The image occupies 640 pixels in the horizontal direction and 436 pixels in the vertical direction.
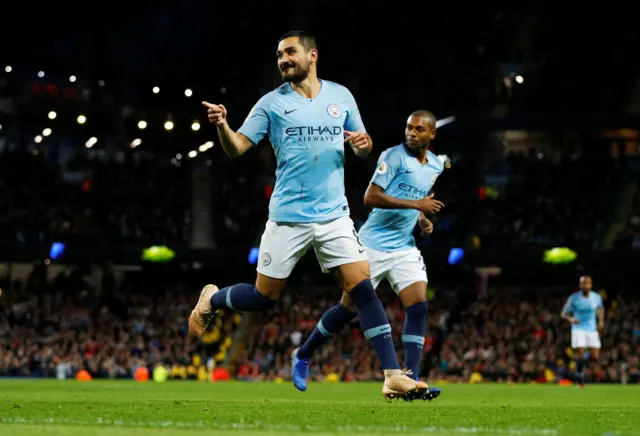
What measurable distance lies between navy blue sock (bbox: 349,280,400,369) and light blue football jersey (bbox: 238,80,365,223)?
63 cm

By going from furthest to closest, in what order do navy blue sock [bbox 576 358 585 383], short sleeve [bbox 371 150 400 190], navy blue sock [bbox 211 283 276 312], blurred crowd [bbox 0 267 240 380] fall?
blurred crowd [bbox 0 267 240 380]
navy blue sock [bbox 576 358 585 383]
short sleeve [bbox 371 150 400 190]
navy blue sock [bbox 211 283 276 312]

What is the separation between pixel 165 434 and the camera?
247 inches

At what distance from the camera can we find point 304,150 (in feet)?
29.4

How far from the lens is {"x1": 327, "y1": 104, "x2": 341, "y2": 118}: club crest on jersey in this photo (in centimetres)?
907

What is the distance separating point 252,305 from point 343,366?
69.8 feet

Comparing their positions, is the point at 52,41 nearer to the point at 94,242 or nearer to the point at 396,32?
the point at 94,242

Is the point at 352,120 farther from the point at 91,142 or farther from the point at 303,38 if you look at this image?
the point at 91,142

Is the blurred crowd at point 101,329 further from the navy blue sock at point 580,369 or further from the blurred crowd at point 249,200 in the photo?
the navy blue sock at point 580,369

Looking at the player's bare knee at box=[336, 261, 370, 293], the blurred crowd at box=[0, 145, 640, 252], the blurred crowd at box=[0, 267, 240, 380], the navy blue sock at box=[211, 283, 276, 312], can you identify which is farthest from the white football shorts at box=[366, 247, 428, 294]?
the blurred crowd at box=[0, 145, 640, 252]

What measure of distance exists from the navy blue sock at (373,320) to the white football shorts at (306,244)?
10.1 inches

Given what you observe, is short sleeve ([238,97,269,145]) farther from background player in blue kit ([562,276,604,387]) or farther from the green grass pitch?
background player in blue kit ([562,276,604,387])

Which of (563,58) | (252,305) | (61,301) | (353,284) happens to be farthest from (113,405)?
(563,58)

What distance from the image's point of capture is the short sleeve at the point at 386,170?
11.1 metres

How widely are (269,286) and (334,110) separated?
4.87ft
